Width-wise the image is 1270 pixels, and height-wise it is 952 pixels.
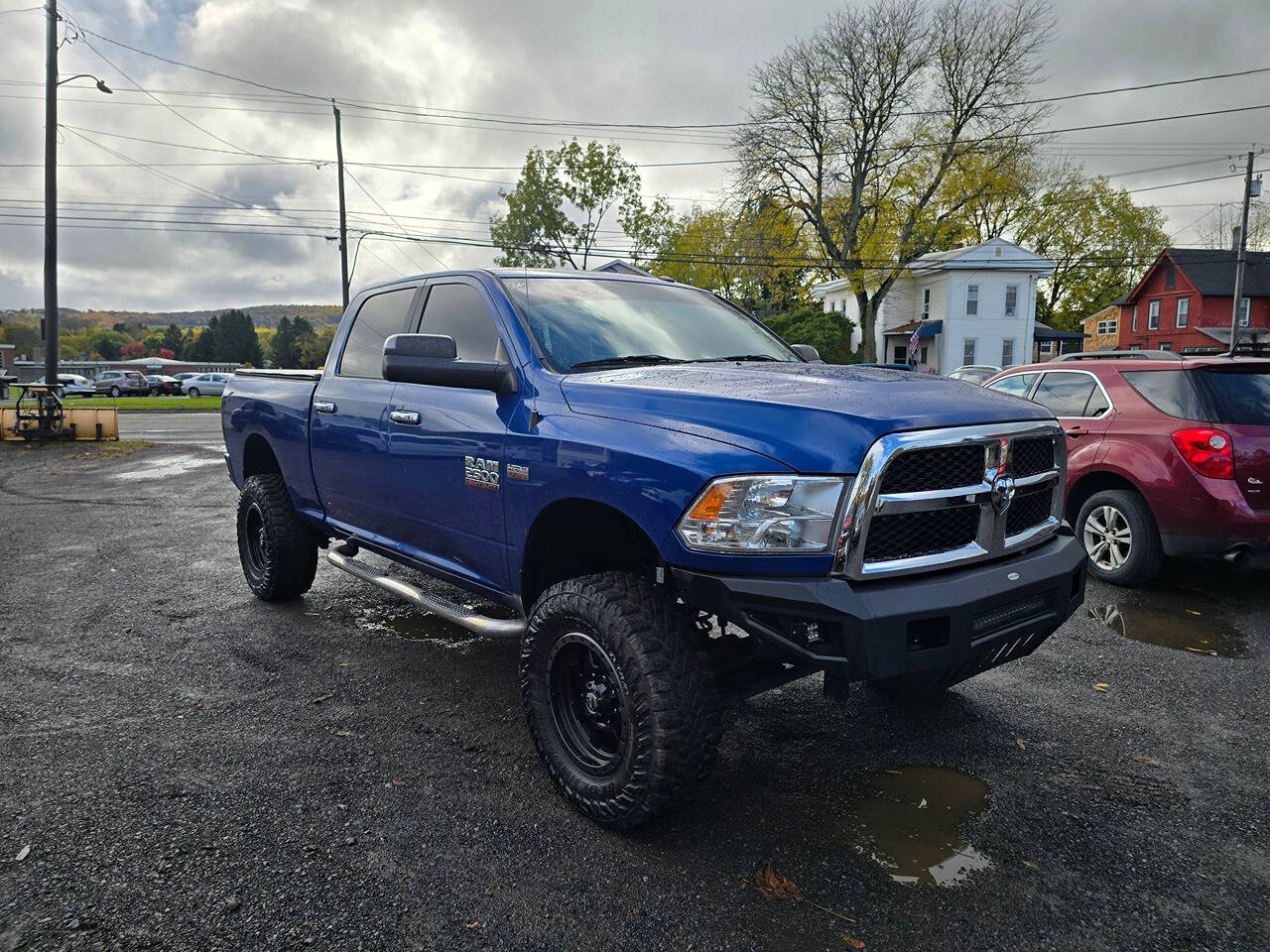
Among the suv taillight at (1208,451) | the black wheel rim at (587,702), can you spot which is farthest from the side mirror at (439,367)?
the suv taillight at (1208,451)

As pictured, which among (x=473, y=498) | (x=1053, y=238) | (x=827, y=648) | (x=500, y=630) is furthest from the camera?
(x=1053, y=238)

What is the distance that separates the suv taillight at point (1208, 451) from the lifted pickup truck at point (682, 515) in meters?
3.03

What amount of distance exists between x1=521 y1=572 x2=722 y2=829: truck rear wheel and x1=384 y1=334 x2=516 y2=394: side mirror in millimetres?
867

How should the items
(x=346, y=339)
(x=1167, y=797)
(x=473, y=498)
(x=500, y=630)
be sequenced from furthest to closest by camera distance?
(x=346, y=339), (x=473, y=498), (x=500, y=630), (x=1167, y=797)

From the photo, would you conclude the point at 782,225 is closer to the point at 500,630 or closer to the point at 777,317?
the point at 777,317

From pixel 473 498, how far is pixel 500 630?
58cm

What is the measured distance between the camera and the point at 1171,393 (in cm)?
580

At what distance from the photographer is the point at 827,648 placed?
2463 mm

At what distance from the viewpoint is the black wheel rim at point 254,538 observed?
5.62 m

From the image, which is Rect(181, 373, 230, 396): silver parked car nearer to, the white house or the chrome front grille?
the white house

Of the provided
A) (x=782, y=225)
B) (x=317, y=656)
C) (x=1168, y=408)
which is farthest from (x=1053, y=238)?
(x=317, y=656)

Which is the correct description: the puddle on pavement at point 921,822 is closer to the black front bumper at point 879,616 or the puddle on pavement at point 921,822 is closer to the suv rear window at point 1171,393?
the black front bumper at point 879,616

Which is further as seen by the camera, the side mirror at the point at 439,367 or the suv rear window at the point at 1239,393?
the suv rear window at the point at 1239,393

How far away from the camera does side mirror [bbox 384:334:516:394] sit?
10.8ft
